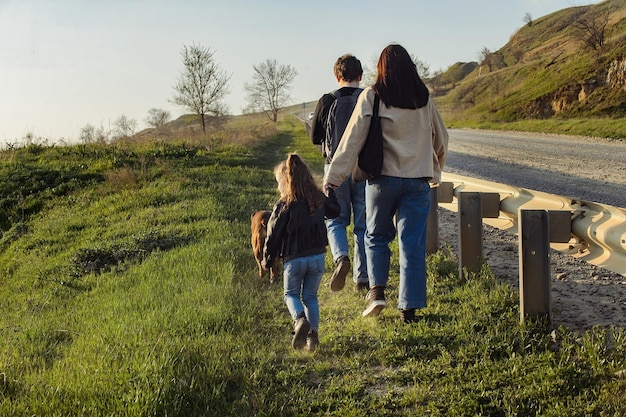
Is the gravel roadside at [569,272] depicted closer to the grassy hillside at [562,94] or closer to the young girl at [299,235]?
the young girl at [299,235]

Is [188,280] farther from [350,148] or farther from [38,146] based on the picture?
[38,146]

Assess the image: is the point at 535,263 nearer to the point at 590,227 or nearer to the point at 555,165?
the point at 590,227

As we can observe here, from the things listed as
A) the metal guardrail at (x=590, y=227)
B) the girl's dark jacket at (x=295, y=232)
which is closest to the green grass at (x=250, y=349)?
the metal guardrail at (x=590, y=227)

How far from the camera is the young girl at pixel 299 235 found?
4699 millimetres

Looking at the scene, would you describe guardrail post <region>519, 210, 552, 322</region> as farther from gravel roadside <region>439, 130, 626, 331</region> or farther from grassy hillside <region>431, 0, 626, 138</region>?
grassy hillside <region>431, 0, 626, 138</region>

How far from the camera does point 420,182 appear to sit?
4727mm

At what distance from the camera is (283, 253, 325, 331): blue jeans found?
4.73 m

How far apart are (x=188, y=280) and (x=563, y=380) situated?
13.1 feet

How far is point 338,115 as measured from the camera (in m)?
5.53

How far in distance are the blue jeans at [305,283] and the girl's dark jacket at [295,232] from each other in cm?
6

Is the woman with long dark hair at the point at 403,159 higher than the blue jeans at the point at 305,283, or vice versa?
the woman with long dark hair at the point at 403,159

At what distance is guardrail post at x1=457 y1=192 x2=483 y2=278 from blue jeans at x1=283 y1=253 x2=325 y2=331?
1491mm

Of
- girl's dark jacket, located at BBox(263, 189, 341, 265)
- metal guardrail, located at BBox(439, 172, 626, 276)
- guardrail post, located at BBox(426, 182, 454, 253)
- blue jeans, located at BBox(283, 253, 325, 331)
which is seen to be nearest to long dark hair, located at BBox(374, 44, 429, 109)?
girl's dark jacket, located at BBox(263, 189, 341, 265)

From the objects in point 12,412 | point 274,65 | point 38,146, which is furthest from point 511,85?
point 12,412
